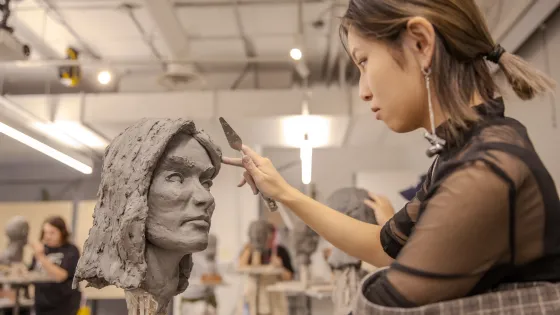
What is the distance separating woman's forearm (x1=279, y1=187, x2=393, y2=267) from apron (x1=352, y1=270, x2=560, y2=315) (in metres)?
0.54

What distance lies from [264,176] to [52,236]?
2.81 meters

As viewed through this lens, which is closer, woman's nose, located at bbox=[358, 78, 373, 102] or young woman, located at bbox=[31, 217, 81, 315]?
woman's nose, located at bbox=[358, 78, 373, 102]

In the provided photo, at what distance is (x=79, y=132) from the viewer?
5754 mm

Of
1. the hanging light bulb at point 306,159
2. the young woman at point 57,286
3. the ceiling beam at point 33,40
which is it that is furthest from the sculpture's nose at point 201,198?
the ceiling beam at point 33,40

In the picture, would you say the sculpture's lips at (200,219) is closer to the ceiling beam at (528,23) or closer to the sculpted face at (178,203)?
the sculpted face at (178,203)


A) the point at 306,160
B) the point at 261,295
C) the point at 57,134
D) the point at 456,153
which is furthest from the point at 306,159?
the point at 57,134

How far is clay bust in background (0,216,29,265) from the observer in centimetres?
423

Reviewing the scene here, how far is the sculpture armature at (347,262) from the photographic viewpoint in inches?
106

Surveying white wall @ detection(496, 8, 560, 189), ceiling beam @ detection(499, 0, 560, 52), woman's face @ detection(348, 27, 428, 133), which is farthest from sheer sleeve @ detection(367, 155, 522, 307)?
ceiling beam @ detection(499, 0, 560, 52)

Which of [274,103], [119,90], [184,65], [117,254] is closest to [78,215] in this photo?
[119,90]

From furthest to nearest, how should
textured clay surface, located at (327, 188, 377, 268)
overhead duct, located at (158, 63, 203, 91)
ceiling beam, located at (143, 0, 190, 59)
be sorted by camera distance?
overhead duct, located at (158, 63, 203, 91) < ceiling beam, located at (143, 0, 190, 59) < textured clay surface, located at (327, 188, 377, 268)

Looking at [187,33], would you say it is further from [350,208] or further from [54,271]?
[350,208]

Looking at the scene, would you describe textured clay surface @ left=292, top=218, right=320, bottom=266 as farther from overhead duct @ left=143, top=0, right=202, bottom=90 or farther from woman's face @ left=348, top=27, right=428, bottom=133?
woman's face @ left=348, top=27, right=428, bottom=133

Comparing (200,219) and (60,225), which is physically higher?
(60,225)
